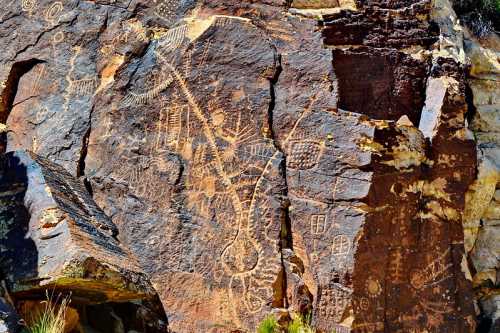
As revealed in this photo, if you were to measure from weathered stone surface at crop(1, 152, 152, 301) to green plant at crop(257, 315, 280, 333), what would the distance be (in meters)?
0.86

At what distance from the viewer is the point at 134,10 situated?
7.10 meters

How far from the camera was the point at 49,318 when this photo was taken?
509 centimetres

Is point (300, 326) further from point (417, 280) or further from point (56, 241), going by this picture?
point (56, 241)

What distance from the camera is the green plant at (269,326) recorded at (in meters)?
5.50

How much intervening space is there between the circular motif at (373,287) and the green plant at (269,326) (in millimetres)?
674

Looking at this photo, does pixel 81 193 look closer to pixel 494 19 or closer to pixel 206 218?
pixel 206 218

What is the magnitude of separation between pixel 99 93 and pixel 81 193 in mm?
976

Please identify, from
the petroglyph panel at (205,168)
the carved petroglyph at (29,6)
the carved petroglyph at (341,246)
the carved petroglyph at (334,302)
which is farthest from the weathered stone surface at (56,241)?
the carved petroglyph at (29,6)

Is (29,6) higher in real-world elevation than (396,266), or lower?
higher

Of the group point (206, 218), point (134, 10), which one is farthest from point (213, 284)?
point (134, 10)

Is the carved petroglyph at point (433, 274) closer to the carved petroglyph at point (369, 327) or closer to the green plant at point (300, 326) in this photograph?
the carved petroglyph at point (369, 327)

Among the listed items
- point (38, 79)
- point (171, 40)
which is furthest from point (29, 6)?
point (171, 40)

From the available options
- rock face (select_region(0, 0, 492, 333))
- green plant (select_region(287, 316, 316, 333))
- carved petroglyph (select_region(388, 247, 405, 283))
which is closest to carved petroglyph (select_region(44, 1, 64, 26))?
rock face (select_region(0, 0, 492, 333))

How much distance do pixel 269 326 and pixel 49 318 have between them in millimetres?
1442
